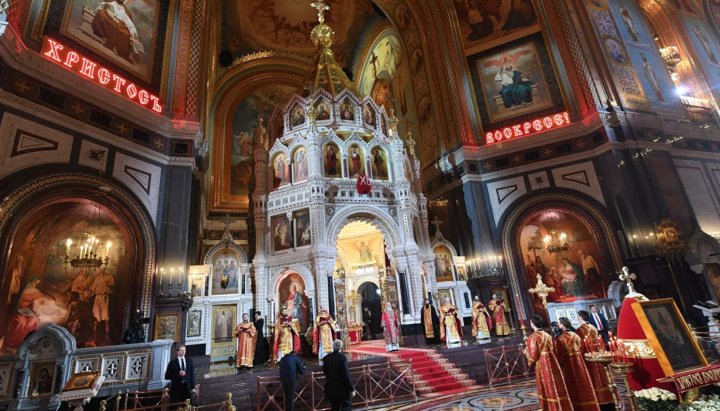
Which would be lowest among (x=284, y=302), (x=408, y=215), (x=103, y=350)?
(x=103, y=350)

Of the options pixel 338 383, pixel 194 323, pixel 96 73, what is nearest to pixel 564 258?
pixel 338 383

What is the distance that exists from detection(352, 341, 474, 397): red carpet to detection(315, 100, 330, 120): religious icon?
10211mm

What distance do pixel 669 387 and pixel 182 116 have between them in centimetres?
1443

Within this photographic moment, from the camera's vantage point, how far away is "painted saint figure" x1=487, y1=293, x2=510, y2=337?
13.7 meters

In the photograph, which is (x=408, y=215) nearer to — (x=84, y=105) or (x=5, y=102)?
(x=84, y=105)

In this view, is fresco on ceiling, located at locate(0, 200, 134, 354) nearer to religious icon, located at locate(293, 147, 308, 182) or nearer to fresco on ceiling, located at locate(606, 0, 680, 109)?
religious icon, located at locate(293, 147, 308, 182)

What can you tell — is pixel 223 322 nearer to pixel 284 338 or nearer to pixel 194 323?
pixel 194 323

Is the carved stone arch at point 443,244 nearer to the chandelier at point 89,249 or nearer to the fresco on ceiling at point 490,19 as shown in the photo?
the fresco on ceiling at point 490,19

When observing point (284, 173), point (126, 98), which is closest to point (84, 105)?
Answer: point (126, 98)

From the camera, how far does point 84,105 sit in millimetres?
10836

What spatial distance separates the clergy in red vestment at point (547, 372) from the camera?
201 inches

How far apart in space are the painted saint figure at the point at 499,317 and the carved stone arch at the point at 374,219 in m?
4.08

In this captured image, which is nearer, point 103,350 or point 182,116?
point 103,350

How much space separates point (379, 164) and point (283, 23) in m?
14.4
